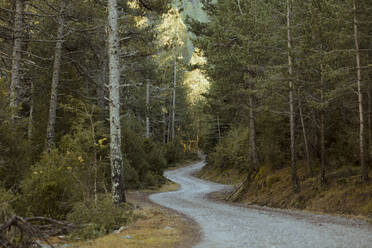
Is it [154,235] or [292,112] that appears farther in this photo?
[292,112]

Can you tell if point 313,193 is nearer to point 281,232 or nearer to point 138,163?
point 281,232

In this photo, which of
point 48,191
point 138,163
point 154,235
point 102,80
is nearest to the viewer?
point 154,235

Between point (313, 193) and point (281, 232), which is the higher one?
point (313, 193)

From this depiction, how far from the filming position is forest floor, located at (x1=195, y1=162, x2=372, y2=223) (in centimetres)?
1241

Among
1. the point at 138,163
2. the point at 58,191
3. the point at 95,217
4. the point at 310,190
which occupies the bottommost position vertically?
the point at 95,217

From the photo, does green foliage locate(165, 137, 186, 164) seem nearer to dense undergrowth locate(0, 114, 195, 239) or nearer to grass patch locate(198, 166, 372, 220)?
grass patch locate(198, 166, 372, 220)

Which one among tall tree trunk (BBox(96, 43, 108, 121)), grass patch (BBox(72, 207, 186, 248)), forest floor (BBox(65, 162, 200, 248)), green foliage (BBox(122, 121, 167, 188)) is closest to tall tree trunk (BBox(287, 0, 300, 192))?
forest floor (BBox(65, 162, 200, 248))

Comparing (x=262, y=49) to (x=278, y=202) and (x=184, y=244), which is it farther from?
(x=184, y=244)

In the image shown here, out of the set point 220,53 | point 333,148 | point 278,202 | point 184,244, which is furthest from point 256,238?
point 220,53

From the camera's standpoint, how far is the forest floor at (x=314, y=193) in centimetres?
1241

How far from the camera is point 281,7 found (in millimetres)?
17328

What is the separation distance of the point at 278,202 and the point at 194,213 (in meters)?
4.78

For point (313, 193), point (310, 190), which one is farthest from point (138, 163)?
point (313, 193)

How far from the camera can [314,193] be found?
14664 mm
